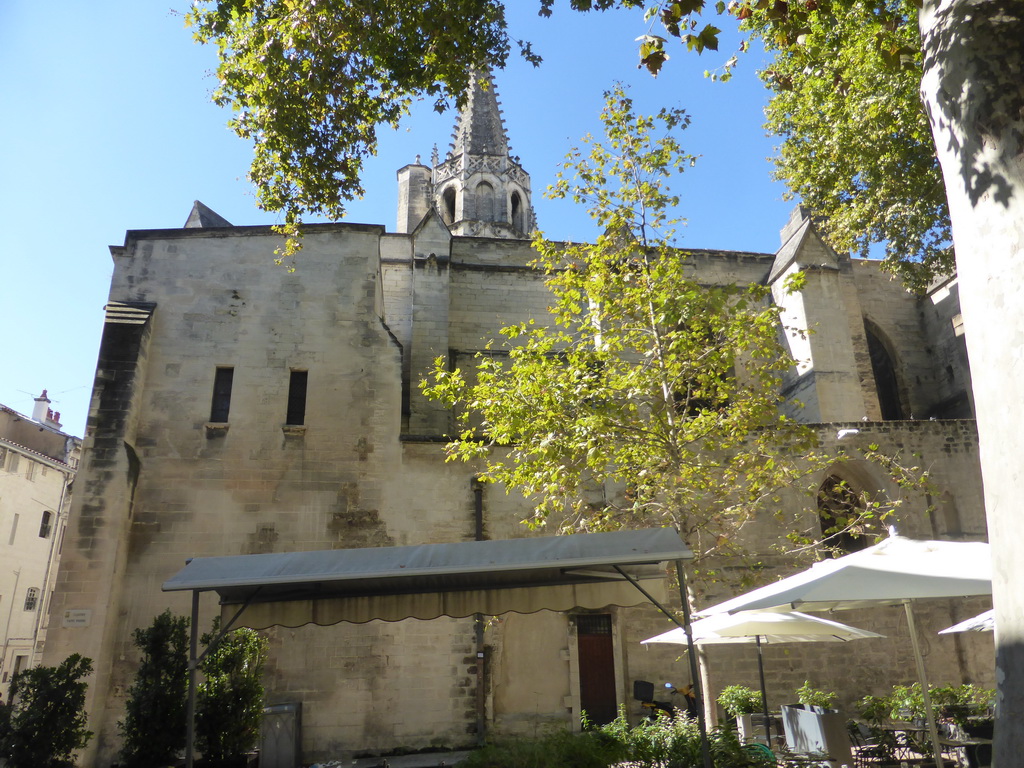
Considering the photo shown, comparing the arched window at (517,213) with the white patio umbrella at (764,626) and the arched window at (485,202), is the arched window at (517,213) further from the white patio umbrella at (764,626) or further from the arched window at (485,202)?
the white patio umbrella at (764,626)

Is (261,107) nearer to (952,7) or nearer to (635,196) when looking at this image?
(635,196)

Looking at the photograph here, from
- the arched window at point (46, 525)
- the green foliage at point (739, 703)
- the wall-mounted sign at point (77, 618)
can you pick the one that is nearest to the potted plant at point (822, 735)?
the green foliage at point (739, 703)

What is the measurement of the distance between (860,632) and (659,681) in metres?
4.61

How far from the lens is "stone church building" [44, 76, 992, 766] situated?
11.6 meters

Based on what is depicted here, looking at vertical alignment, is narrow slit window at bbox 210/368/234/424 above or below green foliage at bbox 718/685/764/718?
above

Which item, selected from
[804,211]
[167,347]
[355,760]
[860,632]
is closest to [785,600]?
[860,632]

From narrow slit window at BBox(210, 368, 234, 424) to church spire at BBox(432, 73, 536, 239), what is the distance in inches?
733

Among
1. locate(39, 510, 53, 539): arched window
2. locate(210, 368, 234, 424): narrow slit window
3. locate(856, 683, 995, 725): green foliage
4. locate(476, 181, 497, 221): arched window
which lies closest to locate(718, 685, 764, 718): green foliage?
locate(856, 683, 995, 725): green foliage

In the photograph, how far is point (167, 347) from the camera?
13.3m

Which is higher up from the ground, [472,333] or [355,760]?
[472,333]

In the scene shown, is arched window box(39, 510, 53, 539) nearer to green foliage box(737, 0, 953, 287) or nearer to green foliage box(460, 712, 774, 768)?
green foliage box(460, 712, 774, 768)

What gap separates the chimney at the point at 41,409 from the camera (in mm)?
28625

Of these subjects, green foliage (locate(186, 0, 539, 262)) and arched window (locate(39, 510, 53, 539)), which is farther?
arched window (locate(39, 510, 53, 539))

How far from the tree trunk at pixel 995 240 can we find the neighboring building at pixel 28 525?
2450cm
